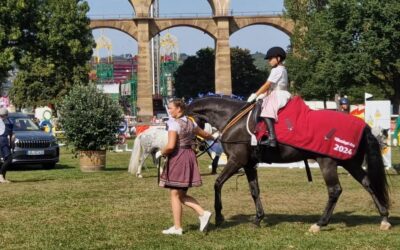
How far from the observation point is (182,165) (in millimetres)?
8633

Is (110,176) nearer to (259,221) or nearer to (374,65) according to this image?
(259,221)

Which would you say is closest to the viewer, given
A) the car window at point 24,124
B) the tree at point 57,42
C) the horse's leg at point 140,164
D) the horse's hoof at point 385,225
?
the horse's hoof at point 385,225

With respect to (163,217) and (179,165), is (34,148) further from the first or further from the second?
(179,165)

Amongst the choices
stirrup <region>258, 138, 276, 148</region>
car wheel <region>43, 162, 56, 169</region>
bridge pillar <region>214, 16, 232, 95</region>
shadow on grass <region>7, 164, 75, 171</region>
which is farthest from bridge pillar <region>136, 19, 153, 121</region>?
stirrup <region>258, 138, 276, 148</region>

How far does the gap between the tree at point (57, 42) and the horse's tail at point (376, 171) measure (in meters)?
41.1

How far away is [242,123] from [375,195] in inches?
83.9

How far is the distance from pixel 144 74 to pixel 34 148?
58.3 meters

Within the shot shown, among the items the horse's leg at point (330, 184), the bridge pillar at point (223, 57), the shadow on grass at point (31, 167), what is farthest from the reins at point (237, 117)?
the bridge pillar at point (223, 57)

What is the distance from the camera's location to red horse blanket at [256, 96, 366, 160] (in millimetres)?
8969

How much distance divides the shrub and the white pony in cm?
161

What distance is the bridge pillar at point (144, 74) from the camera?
255 feet

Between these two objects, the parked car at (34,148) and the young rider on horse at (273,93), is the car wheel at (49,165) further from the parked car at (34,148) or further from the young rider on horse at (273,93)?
the young rider on horse at (273,93)

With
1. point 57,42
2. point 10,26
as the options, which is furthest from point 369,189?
point 57,42

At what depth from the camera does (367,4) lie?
49.7 meters
